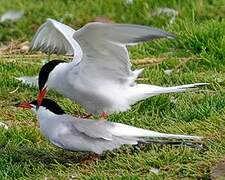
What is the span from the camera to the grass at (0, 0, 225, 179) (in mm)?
4715

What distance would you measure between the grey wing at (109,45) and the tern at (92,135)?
54 centimetres

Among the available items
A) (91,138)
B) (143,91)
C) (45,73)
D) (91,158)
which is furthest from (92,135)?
(45,73)

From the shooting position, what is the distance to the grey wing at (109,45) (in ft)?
16.3

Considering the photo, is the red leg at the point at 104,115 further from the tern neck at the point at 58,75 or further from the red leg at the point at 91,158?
the red leg at the point at 91,158

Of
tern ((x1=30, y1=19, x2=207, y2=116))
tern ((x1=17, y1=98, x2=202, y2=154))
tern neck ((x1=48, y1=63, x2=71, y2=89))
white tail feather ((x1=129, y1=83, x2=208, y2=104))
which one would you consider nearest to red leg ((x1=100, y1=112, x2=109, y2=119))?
tern ((x1=30, y1=19, x2=207, y2=116))

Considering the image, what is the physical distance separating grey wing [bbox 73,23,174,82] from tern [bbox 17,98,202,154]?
544 millimetres

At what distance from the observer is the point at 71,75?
5695 millimetres

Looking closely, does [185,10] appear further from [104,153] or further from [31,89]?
[104,153]

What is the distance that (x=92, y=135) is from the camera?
4863mm

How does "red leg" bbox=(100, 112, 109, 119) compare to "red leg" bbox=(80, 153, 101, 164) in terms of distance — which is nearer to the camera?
"red leg" bbox=(80, 153, 101, 164)

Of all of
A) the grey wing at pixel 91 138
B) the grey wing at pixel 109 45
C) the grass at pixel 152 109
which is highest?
the grey wing at pixel 109 45

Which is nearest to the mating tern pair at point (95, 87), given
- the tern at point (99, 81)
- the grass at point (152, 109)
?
the tern at point (99, 81)

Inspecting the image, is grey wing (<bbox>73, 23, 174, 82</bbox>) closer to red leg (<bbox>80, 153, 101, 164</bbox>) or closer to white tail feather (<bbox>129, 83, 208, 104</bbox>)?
white tail feather (<bbox>129, 83, 208, 104</bbox>)

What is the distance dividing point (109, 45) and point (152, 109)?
0.73 meters
